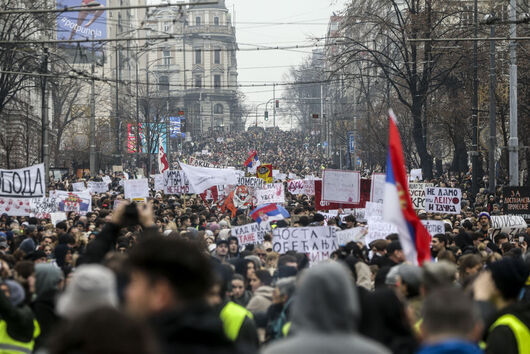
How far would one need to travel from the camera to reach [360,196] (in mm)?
19156

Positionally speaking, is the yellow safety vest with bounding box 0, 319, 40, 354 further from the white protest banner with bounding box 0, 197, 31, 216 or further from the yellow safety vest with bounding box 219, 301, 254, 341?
the white protest banner with bounding box 0, 197, 31, 216

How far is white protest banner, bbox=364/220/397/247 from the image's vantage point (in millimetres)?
13030

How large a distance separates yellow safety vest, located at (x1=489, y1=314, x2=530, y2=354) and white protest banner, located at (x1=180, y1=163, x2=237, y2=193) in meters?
18.1

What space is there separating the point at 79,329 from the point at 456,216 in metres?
18.8

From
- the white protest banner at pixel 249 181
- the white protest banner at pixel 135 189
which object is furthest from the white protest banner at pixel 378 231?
the white protest banner at pixel 249 181

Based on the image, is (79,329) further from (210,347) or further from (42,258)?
(42,258)

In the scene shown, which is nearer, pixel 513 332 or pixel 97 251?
pixel 513 332

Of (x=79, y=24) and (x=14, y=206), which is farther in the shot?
(x=79, y=24)


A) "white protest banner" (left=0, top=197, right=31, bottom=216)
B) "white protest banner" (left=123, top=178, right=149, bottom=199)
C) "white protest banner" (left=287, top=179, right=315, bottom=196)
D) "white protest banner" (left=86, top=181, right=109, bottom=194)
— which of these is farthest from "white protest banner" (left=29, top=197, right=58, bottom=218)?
"white protest banner" (left=86, top=181, right=109, bottom=194)

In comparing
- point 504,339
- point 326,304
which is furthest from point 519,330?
point 326,304

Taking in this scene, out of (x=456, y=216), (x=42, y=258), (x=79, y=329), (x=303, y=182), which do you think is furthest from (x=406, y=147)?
(x=79, y=329)

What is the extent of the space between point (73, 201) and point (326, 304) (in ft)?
58.4

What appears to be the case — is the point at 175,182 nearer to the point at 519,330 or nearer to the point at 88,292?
the point at 519,330

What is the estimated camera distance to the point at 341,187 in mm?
18109
